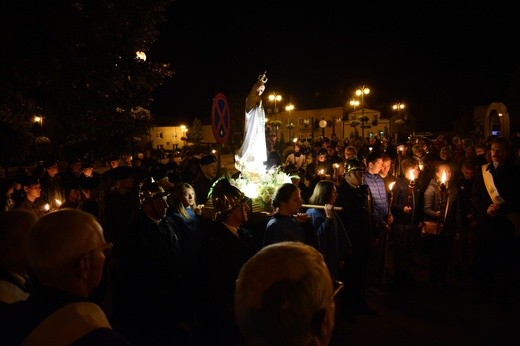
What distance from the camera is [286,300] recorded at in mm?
1490

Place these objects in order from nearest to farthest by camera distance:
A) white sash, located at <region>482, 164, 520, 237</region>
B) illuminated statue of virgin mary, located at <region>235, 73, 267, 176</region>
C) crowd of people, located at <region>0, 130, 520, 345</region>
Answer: crowd of people, located at <region>0, 130, 520, 345</region> → white sash, located at <region>482, 164, 520, 237</region> → illuminated statue of virgin mary, located at <region>235, 73, 267, 176</region>

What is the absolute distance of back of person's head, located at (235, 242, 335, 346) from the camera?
4.88 ft

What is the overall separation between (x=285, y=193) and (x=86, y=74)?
8200 mm

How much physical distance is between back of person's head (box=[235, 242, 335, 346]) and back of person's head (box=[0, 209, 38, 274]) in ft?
5.30

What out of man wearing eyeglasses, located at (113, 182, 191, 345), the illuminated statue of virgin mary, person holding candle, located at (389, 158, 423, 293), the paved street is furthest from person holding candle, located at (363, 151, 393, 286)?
man wearing eyeglasses, located at (113, 182, 191, 345)

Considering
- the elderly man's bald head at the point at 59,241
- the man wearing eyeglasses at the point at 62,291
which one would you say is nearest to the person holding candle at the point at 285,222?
the man wearing eyeglasses at the point at 62,291

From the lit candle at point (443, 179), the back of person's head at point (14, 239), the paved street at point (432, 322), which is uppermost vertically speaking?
the back of person's head at point (14, 239)

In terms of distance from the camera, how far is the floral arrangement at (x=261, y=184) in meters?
8.28

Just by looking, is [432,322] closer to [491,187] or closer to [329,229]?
[329,229]

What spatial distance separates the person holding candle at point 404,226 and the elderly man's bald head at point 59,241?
6.18 m

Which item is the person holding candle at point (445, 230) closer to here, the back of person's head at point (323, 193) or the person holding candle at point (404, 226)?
the person holding candle at point (404, 226)

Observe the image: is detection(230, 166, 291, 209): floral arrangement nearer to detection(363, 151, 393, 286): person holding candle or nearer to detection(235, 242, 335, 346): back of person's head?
detection(363, 151, 393, 286): person holding candle

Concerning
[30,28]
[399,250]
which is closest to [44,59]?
[30,28]

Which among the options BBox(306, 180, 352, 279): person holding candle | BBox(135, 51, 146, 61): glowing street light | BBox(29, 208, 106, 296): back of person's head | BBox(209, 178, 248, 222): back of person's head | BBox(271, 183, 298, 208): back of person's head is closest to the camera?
BBox(29, 208, 106, 296): back of person's head
